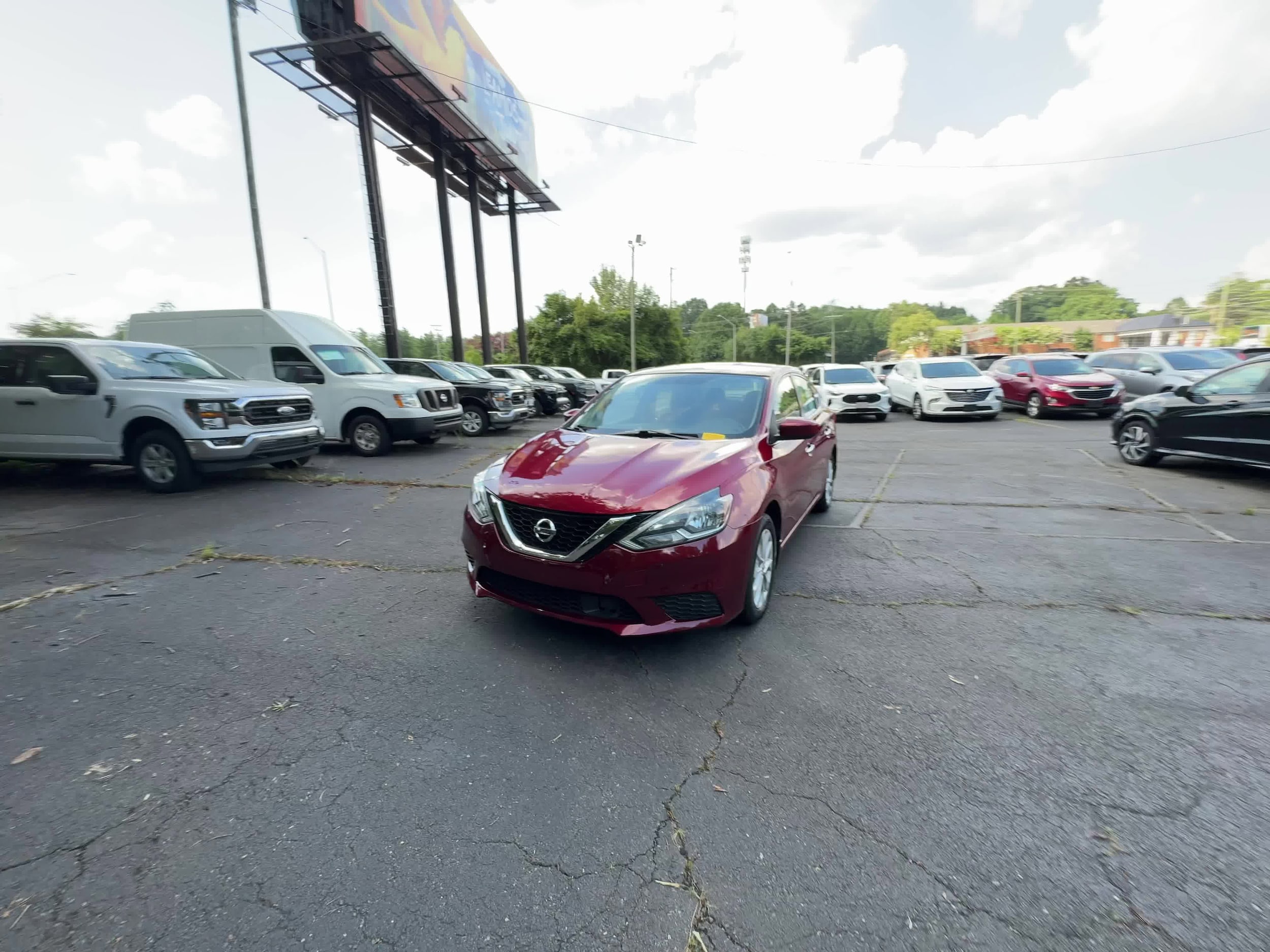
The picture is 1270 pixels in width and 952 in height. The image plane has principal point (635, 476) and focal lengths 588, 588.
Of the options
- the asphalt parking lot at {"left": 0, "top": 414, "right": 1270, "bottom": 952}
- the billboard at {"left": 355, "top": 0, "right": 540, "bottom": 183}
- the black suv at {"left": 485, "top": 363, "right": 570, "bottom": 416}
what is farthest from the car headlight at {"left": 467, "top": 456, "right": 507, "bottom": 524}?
the billboard at {"left": 355, "top": 0, "right": 540, "bottom": 183}

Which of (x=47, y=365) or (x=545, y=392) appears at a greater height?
(x=47, y=365)

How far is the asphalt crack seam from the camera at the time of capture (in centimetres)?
171

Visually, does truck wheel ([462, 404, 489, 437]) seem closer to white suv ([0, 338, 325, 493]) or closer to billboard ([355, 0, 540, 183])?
white suv ([0, 338, 325, 493])

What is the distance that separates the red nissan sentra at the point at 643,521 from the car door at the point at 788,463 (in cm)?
2

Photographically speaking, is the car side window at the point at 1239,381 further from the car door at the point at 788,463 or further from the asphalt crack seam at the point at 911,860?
the asphalt crack seam at the point at 911,860

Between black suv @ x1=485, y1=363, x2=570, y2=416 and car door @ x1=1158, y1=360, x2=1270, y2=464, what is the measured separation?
1303 cm

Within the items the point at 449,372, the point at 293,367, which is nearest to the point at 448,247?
the point at 449,372

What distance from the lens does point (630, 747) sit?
249 cm

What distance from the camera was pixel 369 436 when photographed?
9.93m

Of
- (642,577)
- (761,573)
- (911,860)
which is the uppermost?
(642,577)

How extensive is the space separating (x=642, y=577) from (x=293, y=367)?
9358 mm

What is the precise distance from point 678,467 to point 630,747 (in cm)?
151

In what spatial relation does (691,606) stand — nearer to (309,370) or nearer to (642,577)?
(642,577)

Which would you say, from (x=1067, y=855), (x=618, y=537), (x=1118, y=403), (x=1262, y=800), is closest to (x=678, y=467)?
(x=618, y=537)
